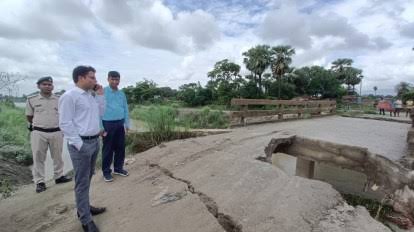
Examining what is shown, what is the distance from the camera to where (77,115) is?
10.5ft

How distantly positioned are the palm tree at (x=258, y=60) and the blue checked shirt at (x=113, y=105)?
42523 mm

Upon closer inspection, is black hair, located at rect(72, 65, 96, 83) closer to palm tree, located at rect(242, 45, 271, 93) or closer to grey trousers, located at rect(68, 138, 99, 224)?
grey trousers, located at rect(68, 138, 99, 224)

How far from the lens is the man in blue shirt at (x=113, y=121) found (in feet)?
15.0

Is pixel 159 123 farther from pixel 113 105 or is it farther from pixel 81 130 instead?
pixel 81 130

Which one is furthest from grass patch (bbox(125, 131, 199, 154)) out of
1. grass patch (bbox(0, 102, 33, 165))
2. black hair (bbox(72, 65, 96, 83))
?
black hair (bbox(72, 65, 96, 83))

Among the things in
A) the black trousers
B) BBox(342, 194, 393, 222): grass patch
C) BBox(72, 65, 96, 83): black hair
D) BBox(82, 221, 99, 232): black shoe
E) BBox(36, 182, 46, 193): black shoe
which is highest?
BBox(72, 65, 96, 83): black hair

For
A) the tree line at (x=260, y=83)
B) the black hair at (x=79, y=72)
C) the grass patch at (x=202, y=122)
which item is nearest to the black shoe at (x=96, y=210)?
the black hair at (x=79, y=72)

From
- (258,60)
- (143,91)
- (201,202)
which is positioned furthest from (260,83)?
(201,202)

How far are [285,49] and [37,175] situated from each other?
45251mm

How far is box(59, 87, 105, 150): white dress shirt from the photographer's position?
3.05 metres

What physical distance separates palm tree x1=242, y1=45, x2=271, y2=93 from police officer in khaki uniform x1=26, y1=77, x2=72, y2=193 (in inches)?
1680

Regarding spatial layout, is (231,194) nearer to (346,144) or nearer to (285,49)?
(346,144)

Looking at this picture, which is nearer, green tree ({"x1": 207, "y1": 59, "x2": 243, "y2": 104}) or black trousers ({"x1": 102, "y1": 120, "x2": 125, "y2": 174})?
black trousers ({"x1": 102, "y1": 120, "x2": 125, "y2": 174})

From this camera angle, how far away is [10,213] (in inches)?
169
